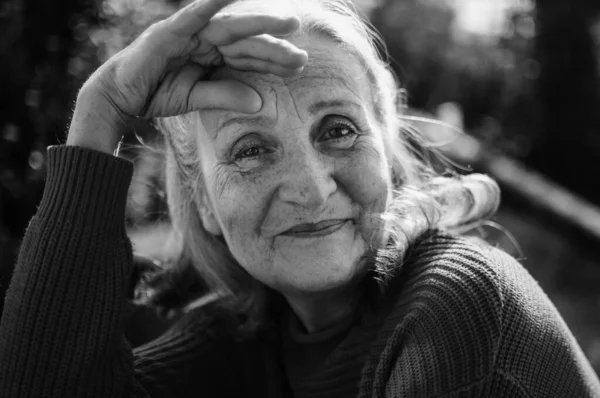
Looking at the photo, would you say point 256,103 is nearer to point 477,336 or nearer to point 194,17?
point 194,17

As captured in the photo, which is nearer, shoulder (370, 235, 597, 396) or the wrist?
shoulder (370, 235, 597, 396)

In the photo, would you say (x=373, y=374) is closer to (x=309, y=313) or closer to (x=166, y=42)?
(x=309, y=313)

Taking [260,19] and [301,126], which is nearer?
[260,19]

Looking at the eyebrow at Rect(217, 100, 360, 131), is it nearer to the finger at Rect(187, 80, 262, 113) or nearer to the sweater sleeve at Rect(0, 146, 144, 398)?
the finger at Rect(187, 80, 262, 113)

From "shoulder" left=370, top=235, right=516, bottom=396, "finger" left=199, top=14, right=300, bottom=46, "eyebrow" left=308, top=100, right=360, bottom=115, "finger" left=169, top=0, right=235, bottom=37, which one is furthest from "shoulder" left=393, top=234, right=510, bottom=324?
"finger" left=169, top=0, right=235, bottom=37

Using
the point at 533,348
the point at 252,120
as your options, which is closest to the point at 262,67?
the point at 252,120

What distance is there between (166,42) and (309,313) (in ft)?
3.07

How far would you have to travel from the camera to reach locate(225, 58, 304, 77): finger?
1764 mm

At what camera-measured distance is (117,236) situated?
1.94 m

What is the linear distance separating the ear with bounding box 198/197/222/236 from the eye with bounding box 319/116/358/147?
0.52 m

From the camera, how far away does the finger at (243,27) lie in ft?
5.46

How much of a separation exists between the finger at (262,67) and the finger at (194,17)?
12cm

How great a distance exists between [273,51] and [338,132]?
326mm

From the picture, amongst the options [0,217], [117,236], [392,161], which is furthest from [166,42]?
[0,217]
